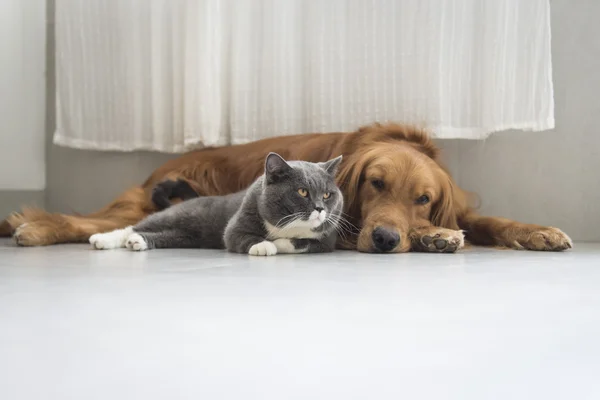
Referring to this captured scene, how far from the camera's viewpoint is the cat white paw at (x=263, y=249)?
7.95ft

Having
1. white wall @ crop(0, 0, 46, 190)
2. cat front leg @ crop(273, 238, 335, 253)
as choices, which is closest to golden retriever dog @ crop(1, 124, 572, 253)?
cat front leg @ crop(273, 238, 335, 253)

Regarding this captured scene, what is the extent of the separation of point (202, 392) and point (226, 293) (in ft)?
2.41

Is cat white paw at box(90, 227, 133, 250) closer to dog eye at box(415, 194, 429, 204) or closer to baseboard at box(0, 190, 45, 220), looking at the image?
dog eye at box(415, 194, 429, 204)

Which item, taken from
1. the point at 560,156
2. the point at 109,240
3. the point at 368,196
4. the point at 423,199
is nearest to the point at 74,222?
the point at 109,240

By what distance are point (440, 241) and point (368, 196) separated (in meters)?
0.37

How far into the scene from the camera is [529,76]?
10.8 feet

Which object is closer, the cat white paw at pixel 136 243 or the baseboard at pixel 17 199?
the cat white paw at pixel 136 243

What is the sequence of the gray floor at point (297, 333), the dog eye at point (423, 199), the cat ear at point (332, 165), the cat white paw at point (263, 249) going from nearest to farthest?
the gray floor at point (297, 333) < the cat white paw at point (263, 249) < the cat ear at point (332, 165) < the dog eye at point (423, 199)

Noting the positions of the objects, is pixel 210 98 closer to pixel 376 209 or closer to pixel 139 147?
pixel 139 147

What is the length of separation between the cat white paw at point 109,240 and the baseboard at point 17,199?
1.63 meters

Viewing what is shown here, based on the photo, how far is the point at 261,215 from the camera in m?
2.52

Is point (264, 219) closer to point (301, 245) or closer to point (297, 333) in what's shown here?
point (301, 245)

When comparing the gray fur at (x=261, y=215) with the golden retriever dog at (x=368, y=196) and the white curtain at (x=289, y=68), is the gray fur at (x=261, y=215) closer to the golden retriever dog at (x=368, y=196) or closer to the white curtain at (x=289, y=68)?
the golden retriever dog at (x=368, y=196)

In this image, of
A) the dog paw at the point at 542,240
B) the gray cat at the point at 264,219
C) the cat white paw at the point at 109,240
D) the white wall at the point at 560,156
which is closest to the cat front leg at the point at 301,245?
the gray cat at the point at 264,219
